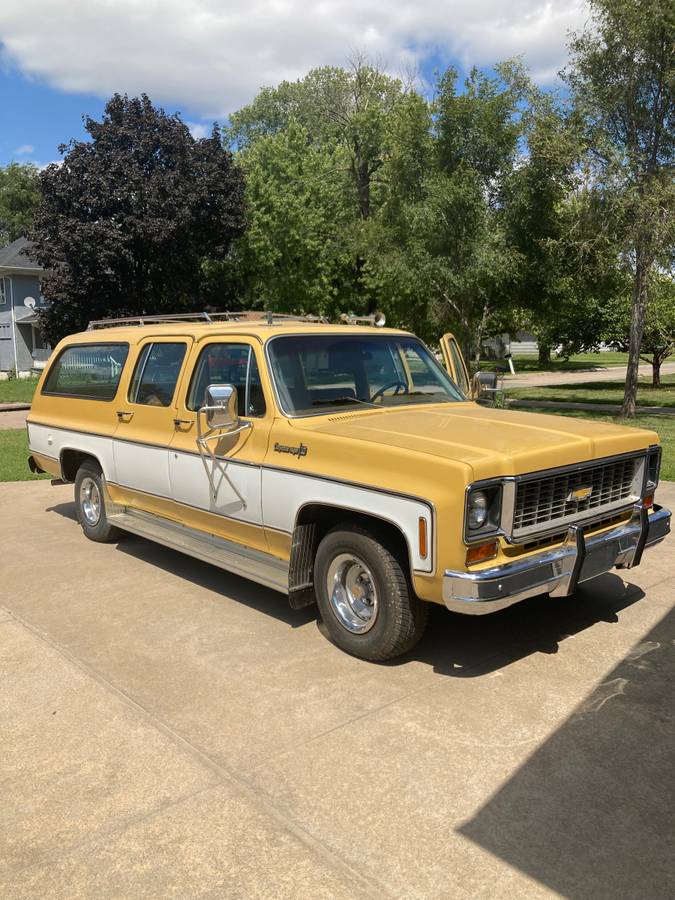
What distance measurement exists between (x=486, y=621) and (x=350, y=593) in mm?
1099

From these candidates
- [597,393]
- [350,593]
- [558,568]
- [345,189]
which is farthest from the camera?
[345,189]

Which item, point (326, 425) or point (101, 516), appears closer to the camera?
point (326, 425)

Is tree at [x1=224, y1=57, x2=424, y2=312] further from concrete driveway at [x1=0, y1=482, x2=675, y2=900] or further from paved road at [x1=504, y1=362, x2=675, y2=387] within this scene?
concrete driveway at [x1=0, y1=482, x2=675, y2=900]

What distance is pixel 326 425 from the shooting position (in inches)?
188

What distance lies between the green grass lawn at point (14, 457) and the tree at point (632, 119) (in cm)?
1194

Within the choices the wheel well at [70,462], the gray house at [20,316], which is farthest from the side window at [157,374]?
the gray house at [20,316]

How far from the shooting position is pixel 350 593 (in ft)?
15.0

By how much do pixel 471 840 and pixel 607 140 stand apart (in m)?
15.6

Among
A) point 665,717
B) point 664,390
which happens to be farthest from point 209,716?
point 664,390

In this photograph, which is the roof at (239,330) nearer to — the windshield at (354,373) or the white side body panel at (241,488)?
the windshield at (354,373)

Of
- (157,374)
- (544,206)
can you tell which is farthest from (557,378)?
(157,374)

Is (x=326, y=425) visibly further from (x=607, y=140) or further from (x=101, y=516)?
(x=607, y=140)

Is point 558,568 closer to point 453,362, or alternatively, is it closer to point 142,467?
point 453,362

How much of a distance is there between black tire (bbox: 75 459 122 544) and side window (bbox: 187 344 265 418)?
1748 mm
